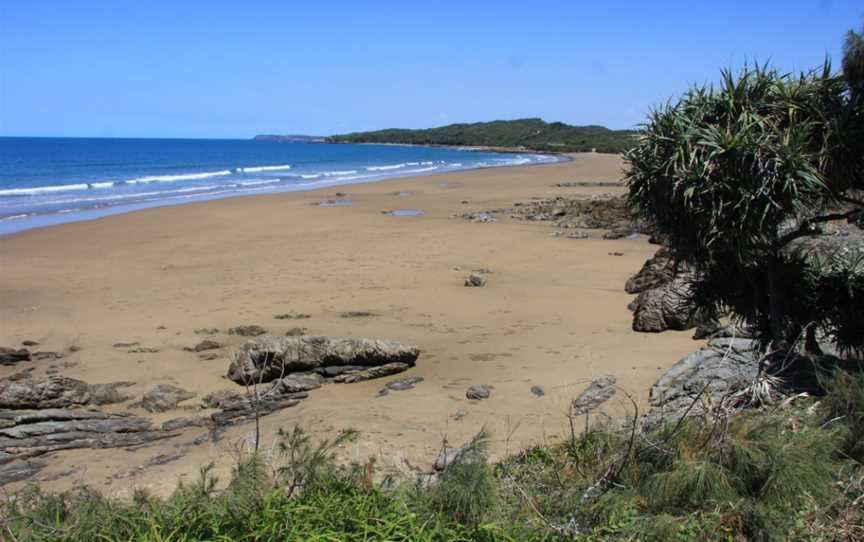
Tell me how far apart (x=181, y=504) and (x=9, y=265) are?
16193 millimetres

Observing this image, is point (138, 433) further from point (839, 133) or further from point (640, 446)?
point (839, 133)

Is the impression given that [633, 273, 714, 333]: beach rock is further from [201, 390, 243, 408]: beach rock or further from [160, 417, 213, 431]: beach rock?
[160, 417, 213, 431]: beach rock

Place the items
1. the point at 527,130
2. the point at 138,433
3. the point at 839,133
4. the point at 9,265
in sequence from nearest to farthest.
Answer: the point at 839,133 → the point at 138,433 → the point at 9,265 → the point at 527,130

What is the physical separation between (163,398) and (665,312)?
6421mm

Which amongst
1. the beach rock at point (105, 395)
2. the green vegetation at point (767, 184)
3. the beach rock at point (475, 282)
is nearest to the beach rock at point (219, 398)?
the beach rock at point (105, 395)

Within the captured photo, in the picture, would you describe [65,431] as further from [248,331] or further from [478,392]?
[478,392]

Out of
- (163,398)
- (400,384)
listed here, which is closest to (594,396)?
(400,384)

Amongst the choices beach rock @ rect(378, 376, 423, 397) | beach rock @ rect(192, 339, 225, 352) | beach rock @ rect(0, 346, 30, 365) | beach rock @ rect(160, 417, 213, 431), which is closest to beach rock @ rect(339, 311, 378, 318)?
beach rock @ rect(192, 339, 225, 352)

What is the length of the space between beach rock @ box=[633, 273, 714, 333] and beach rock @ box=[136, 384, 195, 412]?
5.94 meters

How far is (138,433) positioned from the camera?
7551 mm

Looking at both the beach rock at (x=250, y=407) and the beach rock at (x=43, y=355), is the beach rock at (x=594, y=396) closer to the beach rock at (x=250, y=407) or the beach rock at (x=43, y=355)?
the beach rock at (x=250, y=407)

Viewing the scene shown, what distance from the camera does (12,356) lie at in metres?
9.97

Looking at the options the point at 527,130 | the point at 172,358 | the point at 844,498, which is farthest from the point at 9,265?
the point at 527,130

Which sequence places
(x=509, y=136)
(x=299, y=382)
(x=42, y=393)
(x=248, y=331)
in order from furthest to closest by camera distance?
(x=509, y=136) < (x=248, y=331) < (x=299, y=382) < (x=42, y=393)
